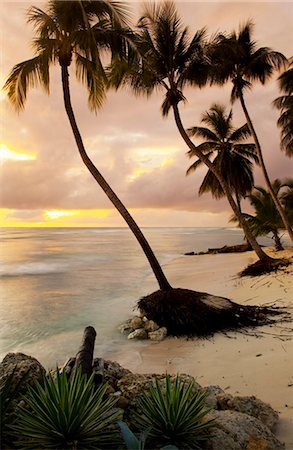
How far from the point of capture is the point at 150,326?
795 centimetres

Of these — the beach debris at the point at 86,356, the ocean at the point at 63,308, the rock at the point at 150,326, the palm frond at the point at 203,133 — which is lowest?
the ocean at the point at 63,308

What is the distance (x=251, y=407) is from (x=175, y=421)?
1.43 meters

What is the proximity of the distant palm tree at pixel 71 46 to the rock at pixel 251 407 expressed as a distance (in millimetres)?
5111

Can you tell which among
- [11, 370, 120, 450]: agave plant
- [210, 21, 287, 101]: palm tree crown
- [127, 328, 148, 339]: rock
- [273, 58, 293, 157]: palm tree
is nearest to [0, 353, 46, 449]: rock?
[11, 370, 120, 450]: agave plant

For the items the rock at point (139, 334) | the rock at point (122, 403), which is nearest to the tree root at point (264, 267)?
the rock at point (139, 334)

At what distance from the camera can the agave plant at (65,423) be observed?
230cm

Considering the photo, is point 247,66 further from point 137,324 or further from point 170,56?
point 137,324

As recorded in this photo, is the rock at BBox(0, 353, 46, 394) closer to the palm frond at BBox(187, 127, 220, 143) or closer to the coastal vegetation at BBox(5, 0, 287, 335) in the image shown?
the coastal vegetation at BBox(5, 0, 287, 335)

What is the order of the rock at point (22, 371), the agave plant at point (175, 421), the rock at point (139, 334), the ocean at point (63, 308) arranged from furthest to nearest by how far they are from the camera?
the ocean at point (63, 308)
the rock at point (139, 334)
the rock at point (22, 371)
the agave plant at point (175, 421)

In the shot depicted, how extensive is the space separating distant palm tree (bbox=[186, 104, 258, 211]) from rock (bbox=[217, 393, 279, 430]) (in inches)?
776

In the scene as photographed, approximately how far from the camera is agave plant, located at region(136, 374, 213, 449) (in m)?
2.53

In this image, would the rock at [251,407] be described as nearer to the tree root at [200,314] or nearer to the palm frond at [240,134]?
the tree root at [200,314]

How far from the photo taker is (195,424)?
2.67 m

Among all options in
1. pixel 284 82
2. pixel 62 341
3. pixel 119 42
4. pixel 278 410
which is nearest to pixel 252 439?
pixel 278 410
